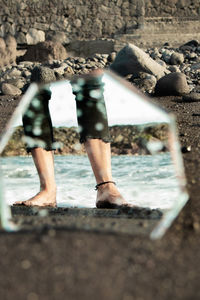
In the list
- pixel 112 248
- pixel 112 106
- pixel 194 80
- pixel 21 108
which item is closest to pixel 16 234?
pixel 112 248

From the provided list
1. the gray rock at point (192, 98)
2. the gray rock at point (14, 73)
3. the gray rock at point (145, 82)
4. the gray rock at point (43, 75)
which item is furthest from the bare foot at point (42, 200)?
the gray rock at point (14, 73)

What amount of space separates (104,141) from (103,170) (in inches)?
4.6

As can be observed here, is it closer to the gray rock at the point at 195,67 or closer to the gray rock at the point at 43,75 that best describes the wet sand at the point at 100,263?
the gray rock at the point at 43,75

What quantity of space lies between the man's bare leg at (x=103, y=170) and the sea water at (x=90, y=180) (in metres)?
0.02

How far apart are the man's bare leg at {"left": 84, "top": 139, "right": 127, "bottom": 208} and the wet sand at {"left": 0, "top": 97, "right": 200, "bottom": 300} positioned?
20cm

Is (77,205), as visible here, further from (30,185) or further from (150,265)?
(150,265)

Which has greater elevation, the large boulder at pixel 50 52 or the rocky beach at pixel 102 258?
the rocky beach at pixel 102 258

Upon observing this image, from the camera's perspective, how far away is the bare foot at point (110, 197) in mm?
1809

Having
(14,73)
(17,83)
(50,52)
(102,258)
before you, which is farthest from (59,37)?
(102,258)

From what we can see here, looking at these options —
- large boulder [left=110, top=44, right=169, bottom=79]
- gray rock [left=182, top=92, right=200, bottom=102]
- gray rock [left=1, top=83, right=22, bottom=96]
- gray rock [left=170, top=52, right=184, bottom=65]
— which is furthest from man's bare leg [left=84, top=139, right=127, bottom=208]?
gray rock [left=170, top=52, right=184, bottom=65]

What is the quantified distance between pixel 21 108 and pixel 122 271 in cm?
63

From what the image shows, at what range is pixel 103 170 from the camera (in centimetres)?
182

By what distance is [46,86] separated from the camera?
5.59ft

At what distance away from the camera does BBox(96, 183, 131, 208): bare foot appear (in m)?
1.81
